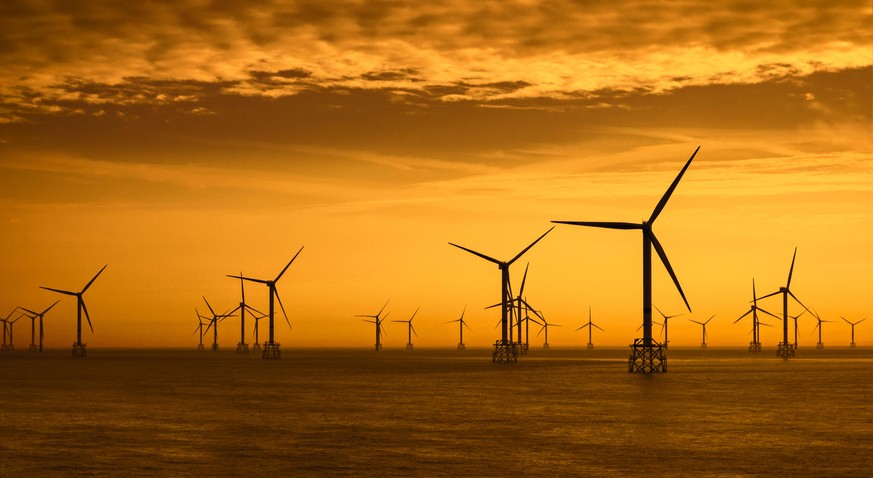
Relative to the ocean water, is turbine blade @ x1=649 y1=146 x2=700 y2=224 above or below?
above

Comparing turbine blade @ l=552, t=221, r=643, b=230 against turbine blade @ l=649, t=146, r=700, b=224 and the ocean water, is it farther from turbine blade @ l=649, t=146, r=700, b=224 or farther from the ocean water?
the ocean water

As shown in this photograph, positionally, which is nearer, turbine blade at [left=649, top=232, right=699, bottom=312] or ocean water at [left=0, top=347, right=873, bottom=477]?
ocean water at [left=0, top=347, right=873, bottom=477]

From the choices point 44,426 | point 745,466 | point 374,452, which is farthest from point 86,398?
point 745,466

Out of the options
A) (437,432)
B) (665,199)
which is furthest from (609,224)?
(437,432)

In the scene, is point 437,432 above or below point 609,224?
below

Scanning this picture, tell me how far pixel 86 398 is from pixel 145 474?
4085cm

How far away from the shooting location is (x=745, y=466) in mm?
36344

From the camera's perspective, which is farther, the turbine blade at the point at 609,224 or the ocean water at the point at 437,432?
the turbine blade at the point at 609,224

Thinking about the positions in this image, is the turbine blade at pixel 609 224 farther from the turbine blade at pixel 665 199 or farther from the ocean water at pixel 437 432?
the ocean water at pixel 437 432

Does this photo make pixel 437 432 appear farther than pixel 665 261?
No

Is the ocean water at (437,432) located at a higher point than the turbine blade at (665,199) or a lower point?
lower

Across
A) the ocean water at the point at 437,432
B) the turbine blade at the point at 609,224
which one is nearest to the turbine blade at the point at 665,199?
the turbine blade at the point at 609,224

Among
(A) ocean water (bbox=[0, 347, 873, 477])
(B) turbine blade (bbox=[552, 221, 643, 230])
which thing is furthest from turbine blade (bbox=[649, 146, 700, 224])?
(A) ocean water (bbox=[0, 347, 873, 477])

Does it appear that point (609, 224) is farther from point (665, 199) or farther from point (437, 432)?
point (437, 432)
